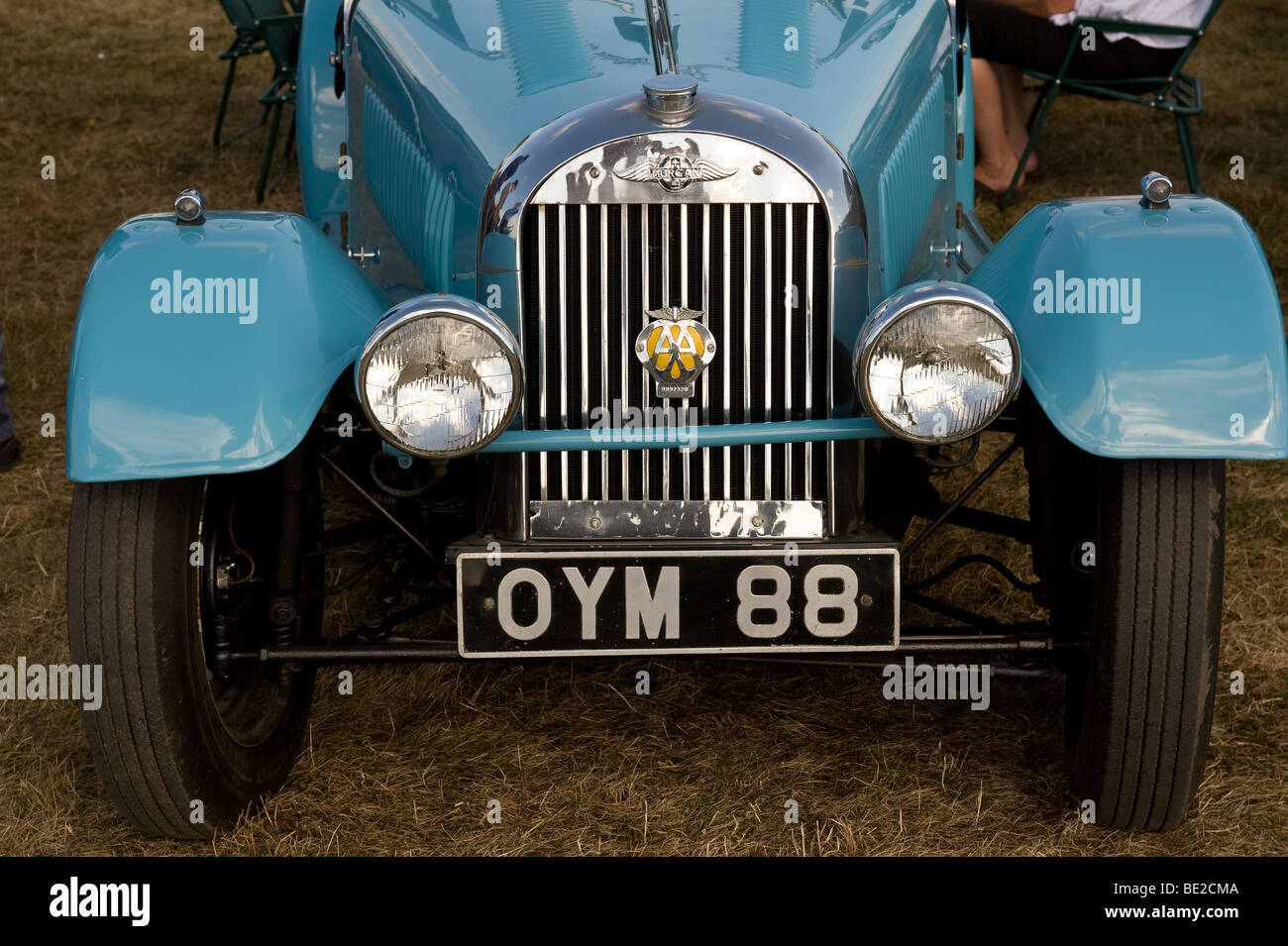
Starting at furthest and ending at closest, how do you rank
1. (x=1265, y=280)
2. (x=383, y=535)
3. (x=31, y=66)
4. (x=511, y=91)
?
(x=31, y=66) < (x=383, y=535) < (x=511, y=91) < (x=1265, y=280)

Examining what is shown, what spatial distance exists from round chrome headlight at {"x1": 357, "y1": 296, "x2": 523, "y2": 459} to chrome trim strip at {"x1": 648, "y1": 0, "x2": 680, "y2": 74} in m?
0.73

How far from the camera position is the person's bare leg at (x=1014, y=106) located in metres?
6.78

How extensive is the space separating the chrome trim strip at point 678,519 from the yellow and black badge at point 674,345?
22cm

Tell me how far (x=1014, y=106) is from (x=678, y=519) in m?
4.80

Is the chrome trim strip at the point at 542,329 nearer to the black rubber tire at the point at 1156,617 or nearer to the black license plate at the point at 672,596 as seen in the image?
the black license plate at the point at 672,596

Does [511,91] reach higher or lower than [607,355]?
higher

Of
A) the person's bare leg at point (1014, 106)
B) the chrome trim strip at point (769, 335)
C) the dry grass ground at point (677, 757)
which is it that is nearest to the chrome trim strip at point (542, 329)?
the chrome trim strip at point (769, 335)

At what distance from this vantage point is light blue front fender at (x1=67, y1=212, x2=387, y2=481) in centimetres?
237

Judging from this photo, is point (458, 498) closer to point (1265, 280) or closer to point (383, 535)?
point (383, 535)

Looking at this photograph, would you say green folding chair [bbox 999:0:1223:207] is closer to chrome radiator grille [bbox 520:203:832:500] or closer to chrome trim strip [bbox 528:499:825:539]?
chrome radiator grille [bbox 520:203:832:500]

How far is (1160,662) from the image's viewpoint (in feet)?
8.11

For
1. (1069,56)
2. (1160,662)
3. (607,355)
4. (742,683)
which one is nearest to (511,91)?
(607,355)
